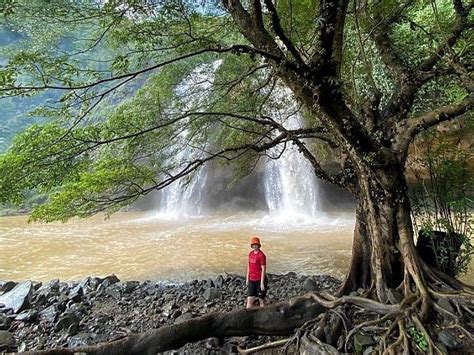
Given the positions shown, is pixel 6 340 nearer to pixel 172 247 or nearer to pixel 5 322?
pixel 5 322

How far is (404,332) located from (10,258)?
10.6 meters

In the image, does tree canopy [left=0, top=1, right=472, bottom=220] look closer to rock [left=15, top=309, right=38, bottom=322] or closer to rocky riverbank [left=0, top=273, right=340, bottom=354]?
rocky riverbank [left=0, top=273, right=340, bottom=354]

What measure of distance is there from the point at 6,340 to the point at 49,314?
89 centimetres

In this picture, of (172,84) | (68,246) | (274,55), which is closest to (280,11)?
(172,84)

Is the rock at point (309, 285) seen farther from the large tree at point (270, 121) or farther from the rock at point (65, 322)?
the rock at point (65, 322)

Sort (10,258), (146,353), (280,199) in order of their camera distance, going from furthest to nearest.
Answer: (280,199), (10,258), (146,353)

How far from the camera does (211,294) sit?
6312 millimetres

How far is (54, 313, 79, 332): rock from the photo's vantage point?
5.26 metres

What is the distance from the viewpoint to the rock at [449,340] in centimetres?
343

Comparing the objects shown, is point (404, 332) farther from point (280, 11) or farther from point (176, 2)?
point (280, 11)

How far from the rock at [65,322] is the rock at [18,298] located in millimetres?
1125

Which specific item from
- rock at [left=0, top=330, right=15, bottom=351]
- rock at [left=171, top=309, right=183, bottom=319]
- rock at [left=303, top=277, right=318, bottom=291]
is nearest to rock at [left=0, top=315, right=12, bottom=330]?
rock at [left=0, top=330, right=15, bottom=351]

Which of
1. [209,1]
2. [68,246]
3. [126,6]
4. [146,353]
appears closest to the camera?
[146,353]

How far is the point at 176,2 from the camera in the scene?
432cm
